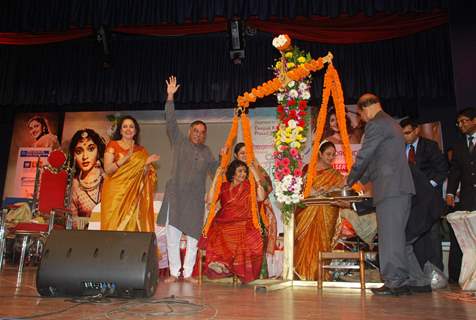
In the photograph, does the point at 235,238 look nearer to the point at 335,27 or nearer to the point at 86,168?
the point at 335,27

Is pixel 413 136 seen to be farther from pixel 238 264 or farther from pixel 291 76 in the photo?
pixel 238 264

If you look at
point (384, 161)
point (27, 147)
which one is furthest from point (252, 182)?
point (27, 147)

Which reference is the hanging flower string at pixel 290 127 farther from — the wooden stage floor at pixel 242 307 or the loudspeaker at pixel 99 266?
the loudspeaker at pixel 99 266

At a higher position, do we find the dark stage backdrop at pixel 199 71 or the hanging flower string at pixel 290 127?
the dark stage backdrop at pixel 199 71

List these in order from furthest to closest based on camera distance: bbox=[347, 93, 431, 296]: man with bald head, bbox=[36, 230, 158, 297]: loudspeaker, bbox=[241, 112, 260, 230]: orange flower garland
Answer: bbox=[241, 112, 260, 230]: orange flower garland → bbox=[347, 93, 431, 296]: man with bald head → bbox=[36, 230, 158, 297]: loudspeaker

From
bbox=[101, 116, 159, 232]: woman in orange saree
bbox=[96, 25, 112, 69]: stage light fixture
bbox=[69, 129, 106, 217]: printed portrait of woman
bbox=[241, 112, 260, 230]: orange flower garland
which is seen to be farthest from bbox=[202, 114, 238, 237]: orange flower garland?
bbox=[69, 129, 106, 217]: printed portrait of woman

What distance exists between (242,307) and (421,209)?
1.91m

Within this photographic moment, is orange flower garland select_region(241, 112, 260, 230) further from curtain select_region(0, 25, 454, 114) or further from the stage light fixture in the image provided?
the stage light fixture

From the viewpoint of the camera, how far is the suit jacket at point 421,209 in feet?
11.7

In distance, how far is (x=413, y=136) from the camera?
14.8 ft

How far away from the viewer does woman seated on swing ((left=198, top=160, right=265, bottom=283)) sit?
4406mm

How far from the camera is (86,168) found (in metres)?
7.52

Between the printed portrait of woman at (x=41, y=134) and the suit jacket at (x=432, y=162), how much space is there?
5.80m

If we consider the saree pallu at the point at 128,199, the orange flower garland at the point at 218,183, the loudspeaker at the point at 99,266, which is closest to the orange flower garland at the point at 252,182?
the orange flower garland at the point at 218,183
